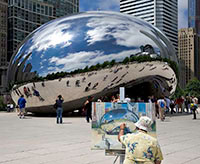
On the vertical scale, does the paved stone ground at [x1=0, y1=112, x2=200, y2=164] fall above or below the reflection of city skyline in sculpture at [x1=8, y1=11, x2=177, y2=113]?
below

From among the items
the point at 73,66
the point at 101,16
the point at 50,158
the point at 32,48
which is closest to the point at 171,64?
the point at 101,16

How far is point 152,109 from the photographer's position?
15.3 ft

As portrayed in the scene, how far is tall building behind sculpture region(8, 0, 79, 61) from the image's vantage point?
11769 cm

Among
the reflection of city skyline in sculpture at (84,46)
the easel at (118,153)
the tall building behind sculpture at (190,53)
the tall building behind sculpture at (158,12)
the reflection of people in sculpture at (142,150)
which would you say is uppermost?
the tall building behind sculpture at (158,12)

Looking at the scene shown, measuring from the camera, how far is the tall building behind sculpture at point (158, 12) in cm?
16150

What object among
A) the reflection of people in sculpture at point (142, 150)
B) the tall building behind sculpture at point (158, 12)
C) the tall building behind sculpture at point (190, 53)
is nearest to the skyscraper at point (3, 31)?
the tall building behind sculpture at point (158, 12)

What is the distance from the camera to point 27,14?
124 metres

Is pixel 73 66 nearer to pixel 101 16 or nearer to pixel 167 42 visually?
pixel 101 16

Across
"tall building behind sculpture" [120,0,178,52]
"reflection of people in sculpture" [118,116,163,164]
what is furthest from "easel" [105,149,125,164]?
"tall building behind sculpture" [120,0,178,52]

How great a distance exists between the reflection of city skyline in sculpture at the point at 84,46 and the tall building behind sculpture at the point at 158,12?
147 metres

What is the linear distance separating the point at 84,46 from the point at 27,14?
376 feet

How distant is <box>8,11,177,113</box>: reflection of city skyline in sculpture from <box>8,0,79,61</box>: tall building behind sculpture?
337 feet

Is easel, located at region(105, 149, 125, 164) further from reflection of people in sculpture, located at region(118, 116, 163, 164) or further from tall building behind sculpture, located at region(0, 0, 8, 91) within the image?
tall building behind sculpture, located at region(0, 0, 8, 91)

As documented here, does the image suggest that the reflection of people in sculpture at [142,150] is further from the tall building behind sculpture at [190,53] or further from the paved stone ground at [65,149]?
the tall building behind sculpture at [190,53]
